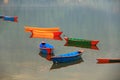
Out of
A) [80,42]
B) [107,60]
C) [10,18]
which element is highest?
[10,18]

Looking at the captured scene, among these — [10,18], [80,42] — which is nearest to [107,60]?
[80,42]

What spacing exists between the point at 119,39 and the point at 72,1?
1.19ft

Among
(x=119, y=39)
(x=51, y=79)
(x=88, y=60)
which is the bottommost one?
(x=51, y=79)

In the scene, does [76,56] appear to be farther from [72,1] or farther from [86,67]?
[72,1]

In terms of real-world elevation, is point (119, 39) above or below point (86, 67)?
above

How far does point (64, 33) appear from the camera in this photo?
1789 millimetres

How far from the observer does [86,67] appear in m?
1.76

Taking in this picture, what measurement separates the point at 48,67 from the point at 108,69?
1.16 feet

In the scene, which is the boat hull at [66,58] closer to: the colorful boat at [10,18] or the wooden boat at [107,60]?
the wooden boat at [107,60]

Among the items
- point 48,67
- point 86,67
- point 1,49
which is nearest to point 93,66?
point 86,67

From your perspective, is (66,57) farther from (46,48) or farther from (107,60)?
(107,60)

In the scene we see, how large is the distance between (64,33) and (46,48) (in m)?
0.14

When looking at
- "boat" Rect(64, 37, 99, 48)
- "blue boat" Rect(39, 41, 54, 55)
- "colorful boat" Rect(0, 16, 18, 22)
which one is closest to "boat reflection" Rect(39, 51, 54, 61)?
"blue boat" Rect(39, 41, 54, 55)

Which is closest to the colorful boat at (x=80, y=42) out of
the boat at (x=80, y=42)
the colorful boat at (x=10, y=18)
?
the boat at (x=80, y=42)
